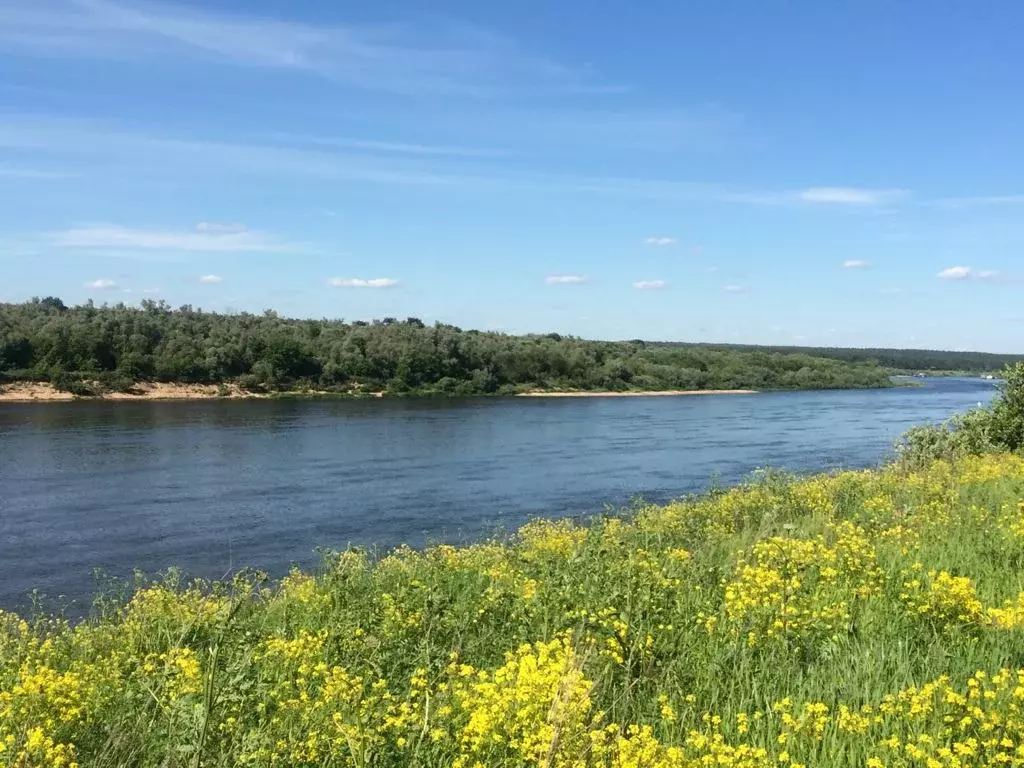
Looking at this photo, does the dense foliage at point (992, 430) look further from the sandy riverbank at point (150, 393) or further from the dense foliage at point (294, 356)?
the dense foliage at point (294, 356)

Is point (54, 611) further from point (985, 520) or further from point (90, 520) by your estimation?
point (985, 520)

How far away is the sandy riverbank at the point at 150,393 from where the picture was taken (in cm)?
4869

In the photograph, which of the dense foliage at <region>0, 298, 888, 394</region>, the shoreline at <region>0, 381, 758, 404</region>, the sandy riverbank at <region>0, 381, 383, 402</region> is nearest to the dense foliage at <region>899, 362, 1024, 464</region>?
the shoreline at <region>0, 381, 758, 404</region>

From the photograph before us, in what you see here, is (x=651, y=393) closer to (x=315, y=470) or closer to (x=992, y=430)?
(x=315, y=470)

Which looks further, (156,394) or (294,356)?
(294,356)

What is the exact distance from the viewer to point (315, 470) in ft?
85.9

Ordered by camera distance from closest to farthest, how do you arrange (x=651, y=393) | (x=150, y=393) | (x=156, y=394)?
(x=150, y=393), (x=156, y=394), (x=651, y=393)

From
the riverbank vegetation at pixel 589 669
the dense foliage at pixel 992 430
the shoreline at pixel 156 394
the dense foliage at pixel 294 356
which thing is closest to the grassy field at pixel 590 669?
the riverbank vegetation at pixel 589 669

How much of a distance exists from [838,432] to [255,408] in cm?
3234

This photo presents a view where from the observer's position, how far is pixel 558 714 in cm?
252

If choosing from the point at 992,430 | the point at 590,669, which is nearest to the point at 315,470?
the point at 992,430

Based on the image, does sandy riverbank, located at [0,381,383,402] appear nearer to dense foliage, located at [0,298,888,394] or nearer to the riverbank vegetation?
dense foliage, located at [0,298,888,394]

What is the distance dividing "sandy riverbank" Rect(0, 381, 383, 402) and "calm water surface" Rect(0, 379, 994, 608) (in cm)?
262

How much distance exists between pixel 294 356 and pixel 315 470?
33928mm
